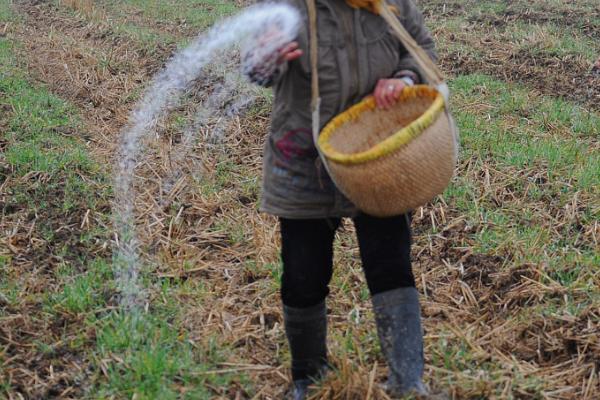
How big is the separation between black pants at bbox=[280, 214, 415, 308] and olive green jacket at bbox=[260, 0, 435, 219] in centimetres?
7

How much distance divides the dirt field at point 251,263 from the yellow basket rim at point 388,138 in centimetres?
89

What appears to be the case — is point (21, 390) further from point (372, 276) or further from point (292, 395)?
point (372, 276)

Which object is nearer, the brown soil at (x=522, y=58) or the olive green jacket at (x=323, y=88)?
the olive green jacket at (x=323, y=88)

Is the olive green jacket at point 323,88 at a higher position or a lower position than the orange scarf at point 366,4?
lower

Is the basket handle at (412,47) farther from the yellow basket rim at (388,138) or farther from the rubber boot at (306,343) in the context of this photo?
the rubber boot at (306,343)

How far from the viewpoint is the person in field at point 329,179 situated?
7.60ft

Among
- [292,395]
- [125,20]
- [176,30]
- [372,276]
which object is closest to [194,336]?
[292,395]

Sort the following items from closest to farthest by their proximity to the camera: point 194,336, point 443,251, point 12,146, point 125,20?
point 194,336
point 443,251
point 12,146
point 125,20

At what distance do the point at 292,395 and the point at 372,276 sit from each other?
619 mm

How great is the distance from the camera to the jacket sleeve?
244cm

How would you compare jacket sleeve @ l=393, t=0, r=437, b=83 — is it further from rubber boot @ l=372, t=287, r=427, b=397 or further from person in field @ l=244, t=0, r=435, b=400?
rubber boot @ l=372, t=287, r=427, b=397

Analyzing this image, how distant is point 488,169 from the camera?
4.75m

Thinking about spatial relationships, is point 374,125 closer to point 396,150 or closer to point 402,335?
point 396,150

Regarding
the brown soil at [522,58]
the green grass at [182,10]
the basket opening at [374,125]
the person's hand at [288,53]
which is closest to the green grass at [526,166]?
the brown soil at [522,58]
